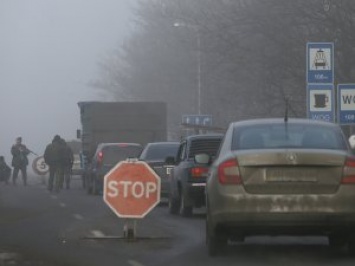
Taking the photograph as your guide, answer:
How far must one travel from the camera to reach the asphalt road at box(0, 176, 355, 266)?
44.4ft

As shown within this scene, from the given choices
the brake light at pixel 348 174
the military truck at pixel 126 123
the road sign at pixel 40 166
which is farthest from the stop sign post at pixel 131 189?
the road sign at pixel 40 166

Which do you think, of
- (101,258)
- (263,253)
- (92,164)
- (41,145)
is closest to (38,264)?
(101,258)

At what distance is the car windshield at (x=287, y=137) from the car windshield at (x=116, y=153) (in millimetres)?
18423

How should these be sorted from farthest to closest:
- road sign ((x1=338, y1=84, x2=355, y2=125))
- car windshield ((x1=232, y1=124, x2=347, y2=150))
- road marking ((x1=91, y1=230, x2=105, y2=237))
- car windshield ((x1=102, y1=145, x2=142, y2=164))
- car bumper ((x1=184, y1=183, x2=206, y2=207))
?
1. car windshield ((x1=102, y1=145, x2=142, y2=164))
2. road sign ((x1=338, y1=84, x2=355, y2=125))
3. car bumper ((x1=184, y1=183, x2=206, y2=207))
4. road marking ((x1=91, y1=230, x2=105, y2=237))
5. car windshield ((x1=232, y1=124, x2=347, y2=150))

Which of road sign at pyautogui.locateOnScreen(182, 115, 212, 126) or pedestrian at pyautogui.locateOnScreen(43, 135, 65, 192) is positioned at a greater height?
road sign at pyautogui.locateOnScreen(182, 115, 212, 126)

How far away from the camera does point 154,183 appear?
16453 millimetres

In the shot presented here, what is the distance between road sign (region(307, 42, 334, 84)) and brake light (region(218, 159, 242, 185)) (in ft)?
41.6

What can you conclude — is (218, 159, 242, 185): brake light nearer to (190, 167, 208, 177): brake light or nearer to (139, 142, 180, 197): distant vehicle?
(190, 167, 208, 177): brake light

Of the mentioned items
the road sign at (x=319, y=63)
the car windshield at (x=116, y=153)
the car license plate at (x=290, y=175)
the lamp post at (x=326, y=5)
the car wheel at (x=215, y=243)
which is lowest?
the car wheel at (x=215, y=243)

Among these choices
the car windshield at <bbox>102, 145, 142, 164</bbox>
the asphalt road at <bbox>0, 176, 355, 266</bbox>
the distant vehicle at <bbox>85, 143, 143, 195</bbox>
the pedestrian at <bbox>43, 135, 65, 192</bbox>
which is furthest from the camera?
the pedestrian at <bbox>43, 135, 65, 192</bbox>

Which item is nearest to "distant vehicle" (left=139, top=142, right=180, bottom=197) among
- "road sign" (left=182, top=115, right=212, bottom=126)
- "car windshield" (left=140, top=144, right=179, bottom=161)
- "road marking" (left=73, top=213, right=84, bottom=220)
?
"car windshield" (left=140, top=144, right=179, bottom=161)

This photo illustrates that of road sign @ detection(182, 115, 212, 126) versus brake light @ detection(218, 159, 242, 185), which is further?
road sign @ detection(182, 115, 212, 126)

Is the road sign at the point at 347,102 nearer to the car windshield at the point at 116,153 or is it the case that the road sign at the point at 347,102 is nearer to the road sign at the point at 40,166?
the car windshield at the point at 116,153

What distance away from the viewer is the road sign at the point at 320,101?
25172mm
